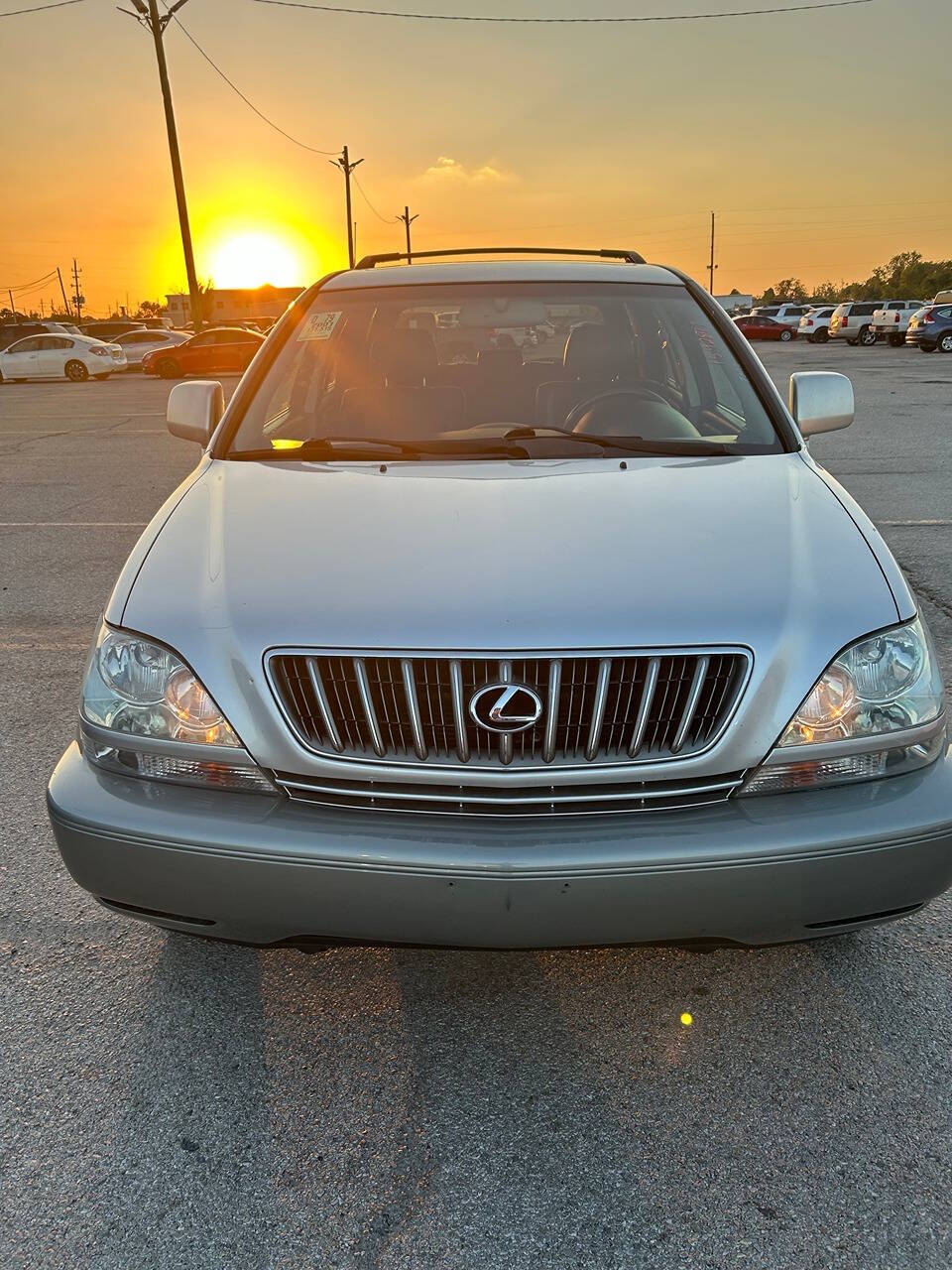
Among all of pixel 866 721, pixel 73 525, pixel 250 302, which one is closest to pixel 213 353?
pixel 73 525

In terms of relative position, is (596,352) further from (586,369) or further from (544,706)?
(544,706)

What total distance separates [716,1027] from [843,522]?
1.19 meters

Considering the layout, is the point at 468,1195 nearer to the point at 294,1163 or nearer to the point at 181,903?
the point at 294,1163

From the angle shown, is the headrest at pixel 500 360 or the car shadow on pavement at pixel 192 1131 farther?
the headrest at pixel 500 360

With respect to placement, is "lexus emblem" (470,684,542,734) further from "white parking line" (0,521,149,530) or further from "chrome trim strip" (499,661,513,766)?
"white parking line" (0,521,149,530)

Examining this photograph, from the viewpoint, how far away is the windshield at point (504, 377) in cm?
306

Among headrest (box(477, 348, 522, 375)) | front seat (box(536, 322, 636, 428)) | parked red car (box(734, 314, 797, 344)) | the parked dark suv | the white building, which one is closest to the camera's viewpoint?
front seat (box(536, 322, 636, 428))

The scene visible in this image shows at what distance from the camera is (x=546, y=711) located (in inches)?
73.9

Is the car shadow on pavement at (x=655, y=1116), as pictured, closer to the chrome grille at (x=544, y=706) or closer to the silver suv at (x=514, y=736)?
the silver suv at (x=514, y=736)

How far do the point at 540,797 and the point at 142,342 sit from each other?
32860 millimetres

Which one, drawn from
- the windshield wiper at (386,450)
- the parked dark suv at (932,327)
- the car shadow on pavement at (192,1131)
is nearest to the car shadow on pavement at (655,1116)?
the car shadow on pavement at (192,1131)

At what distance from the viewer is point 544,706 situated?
188 cm

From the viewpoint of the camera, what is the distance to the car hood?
6.27 feet

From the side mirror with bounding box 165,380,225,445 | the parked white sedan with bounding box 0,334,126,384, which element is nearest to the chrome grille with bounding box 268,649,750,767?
the side mirror with bounding box 165,380,225,445
